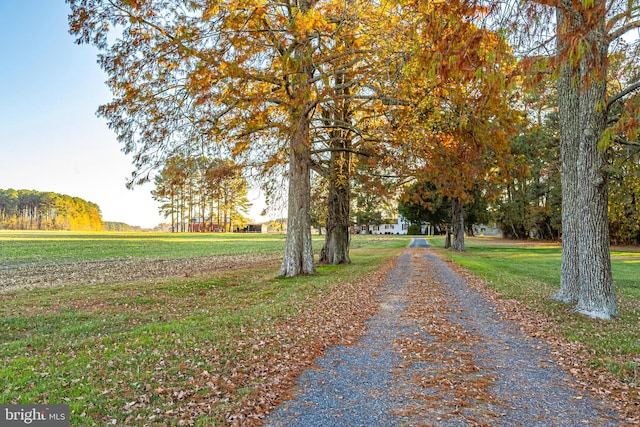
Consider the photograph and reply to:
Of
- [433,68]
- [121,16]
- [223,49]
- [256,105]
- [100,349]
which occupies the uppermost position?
[121,16]

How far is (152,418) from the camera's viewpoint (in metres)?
3.92

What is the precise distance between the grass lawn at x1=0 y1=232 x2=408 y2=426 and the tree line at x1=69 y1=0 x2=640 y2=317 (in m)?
4.33

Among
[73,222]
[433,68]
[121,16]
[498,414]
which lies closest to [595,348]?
[498,414]

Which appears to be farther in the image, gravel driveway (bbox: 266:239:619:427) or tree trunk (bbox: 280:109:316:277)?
tree trunk (bbox: 280:109:316:277)

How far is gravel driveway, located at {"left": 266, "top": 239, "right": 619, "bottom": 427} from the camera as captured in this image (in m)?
4.00

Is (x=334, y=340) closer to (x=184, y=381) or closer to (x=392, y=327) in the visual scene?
(x=392, y=327)

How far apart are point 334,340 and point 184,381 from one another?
279cm

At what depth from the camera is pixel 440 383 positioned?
16.0ft

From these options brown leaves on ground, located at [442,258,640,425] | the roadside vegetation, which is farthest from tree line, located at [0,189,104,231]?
brown leaves on ground, located at [442,258,640,425]

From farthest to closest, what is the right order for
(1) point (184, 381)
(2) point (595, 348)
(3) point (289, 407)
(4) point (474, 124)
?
(4) point (474, 124), (2) point (595, 348), (1) point (184, 381), (3) point (289, 407)

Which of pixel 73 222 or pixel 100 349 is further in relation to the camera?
pixel 73 222

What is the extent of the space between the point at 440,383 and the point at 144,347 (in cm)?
460

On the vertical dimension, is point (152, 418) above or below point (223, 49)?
below

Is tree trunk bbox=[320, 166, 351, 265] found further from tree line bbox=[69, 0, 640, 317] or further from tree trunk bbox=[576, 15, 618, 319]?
tree trunk bbox=[576, 15, 618, 319]
